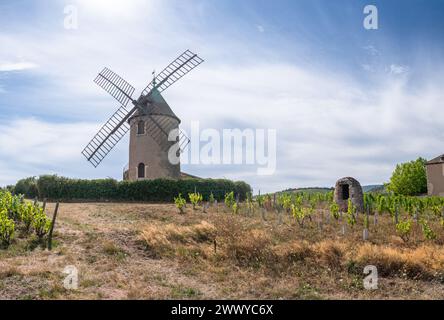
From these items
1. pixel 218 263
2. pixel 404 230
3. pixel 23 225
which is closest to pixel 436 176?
pixel 404 230

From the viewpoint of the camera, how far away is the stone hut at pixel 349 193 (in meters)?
22.8

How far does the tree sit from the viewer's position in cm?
5044

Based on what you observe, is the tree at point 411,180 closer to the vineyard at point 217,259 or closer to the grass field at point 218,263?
the vineyard at point 217,259

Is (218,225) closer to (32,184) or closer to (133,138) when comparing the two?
(133,138)

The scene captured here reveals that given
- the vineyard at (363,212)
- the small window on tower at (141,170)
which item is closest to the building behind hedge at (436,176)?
the vineyard at (363,212)

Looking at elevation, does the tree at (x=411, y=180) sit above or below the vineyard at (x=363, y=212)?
above

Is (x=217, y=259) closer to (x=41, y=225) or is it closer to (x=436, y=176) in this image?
(x=41, y=225)

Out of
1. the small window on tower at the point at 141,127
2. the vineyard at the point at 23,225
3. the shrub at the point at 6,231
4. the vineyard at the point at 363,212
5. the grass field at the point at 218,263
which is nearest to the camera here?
the grass field at the point at 218,263

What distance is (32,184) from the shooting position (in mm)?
30062

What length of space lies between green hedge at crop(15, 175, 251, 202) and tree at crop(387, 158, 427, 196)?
32.4 meters

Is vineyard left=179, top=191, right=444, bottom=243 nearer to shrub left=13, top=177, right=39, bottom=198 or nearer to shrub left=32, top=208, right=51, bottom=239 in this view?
shrub left=32, top=208, right=51, bottom=239

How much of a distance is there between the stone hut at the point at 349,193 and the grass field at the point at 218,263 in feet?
16.3

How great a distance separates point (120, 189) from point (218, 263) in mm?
17189
